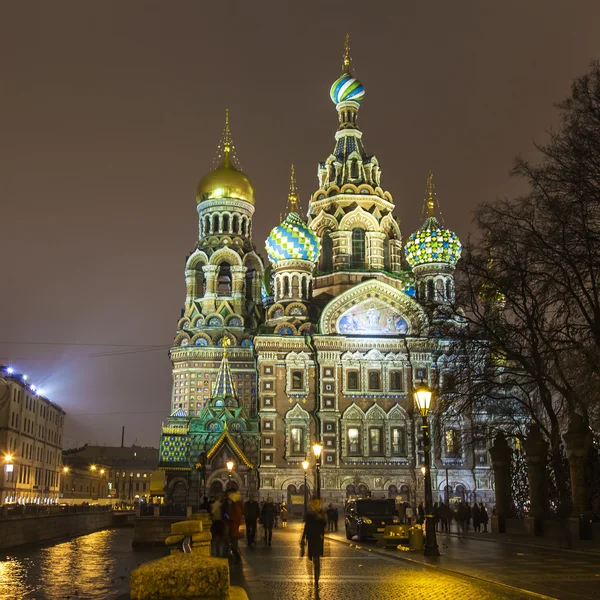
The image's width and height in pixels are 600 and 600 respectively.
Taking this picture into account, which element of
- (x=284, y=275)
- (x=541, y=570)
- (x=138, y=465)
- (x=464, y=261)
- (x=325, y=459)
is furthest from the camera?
(x=138, y=465)

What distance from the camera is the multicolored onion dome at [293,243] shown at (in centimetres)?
5972

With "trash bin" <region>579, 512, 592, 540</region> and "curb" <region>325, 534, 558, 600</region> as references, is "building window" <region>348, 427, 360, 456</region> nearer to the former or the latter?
"curb" <region>325, 534, 558, 600</region>

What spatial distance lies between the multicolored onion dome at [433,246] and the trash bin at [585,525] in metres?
41.0

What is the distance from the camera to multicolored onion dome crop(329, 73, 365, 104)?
70312 mm

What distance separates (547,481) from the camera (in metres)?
26.6

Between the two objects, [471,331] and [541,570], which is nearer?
[541,570]

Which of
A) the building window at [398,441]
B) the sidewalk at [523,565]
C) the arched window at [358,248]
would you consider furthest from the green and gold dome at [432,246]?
the sidewalk at [523,565]

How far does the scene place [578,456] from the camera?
23.2 m

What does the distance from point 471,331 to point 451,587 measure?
54.9 feet

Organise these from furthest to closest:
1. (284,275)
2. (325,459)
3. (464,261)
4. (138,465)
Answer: (138,465) < (284,275) < (325,459) < (464,261)

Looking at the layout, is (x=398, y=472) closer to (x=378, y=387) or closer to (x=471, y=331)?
(x=378, y=387)

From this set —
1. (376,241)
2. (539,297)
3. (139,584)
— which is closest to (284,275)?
(376,241)

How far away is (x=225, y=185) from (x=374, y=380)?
943 inches

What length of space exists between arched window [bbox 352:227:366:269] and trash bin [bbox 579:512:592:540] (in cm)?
4282
